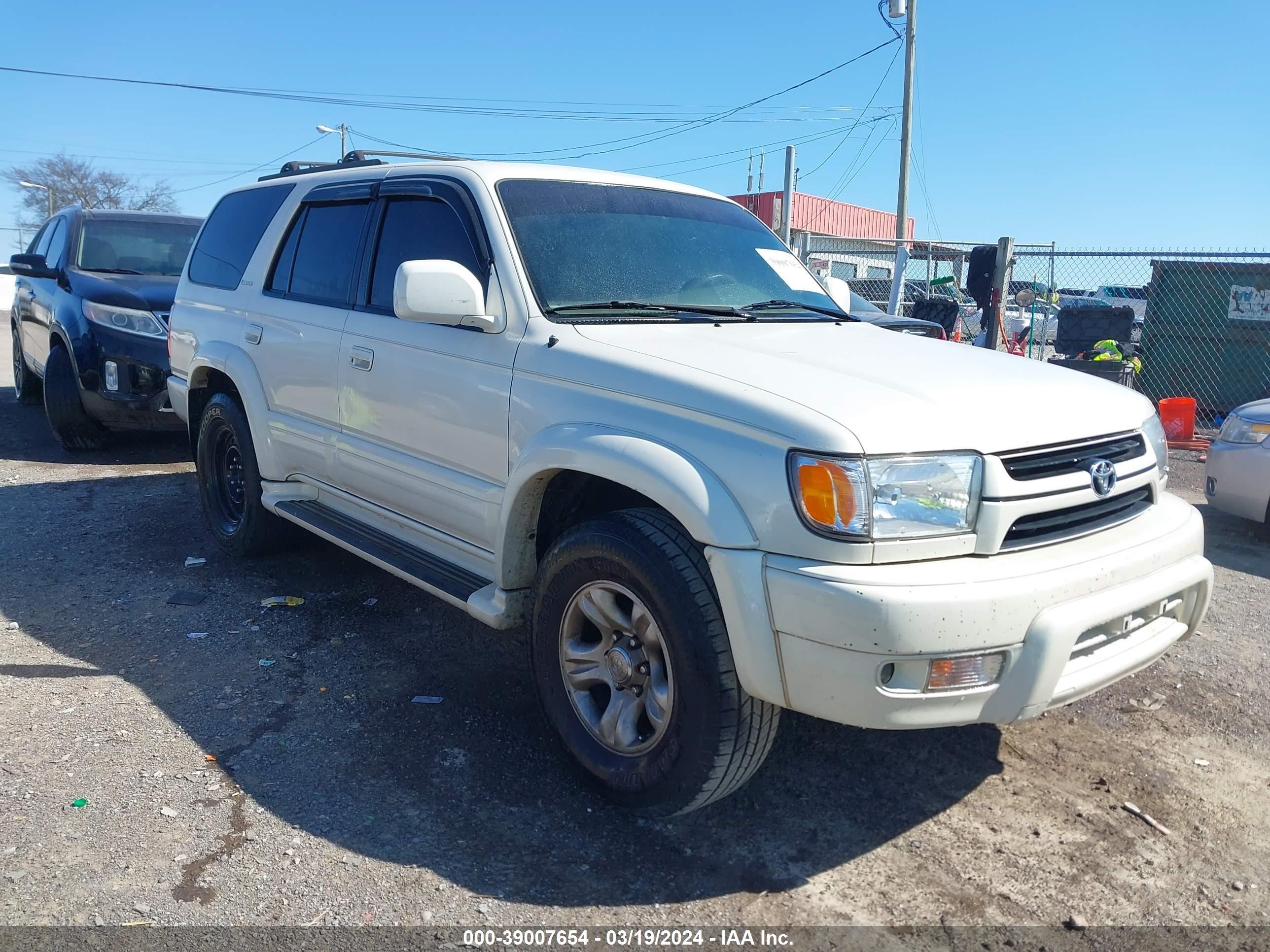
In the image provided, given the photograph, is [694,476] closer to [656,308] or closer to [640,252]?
[656,308]

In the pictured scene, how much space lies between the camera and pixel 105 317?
755 centimetres

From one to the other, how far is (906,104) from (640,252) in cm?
1701

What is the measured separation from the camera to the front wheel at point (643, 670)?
2.64 m

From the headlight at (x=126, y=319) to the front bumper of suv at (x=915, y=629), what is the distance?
6.46m

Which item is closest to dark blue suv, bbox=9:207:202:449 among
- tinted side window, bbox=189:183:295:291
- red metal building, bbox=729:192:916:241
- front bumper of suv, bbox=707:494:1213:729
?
tinted side window, bbox=189:183:295:291

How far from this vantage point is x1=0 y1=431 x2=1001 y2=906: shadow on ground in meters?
2.82

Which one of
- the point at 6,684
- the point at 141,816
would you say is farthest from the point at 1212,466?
the point at 6,684

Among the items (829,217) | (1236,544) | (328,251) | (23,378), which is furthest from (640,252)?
(829,217)

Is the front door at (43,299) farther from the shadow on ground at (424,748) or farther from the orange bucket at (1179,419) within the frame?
the orange bucket at (1179,419)

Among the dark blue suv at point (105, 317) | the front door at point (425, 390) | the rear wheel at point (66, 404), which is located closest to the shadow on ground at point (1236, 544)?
the front door at point (425, 390)

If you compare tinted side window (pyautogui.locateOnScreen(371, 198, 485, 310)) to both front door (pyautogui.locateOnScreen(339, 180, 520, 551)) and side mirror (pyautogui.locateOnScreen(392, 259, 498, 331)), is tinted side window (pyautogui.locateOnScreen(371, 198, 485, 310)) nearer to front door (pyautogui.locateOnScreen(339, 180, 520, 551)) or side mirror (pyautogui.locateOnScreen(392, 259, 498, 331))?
front door (pyautogui.locateOnScreen(339, 180, 520, 551))

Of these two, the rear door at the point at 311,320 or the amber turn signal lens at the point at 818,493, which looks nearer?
the amber turn signal lens at the point at 818,493

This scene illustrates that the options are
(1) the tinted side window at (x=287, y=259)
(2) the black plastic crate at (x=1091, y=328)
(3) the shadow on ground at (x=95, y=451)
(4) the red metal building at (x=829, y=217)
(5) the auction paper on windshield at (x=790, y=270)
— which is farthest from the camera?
(4) the red metal building at (x=829, y=217)

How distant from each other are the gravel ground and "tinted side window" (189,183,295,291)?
5.96 feet
